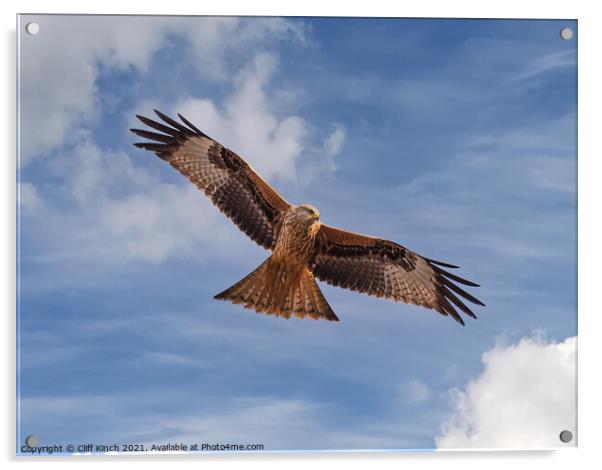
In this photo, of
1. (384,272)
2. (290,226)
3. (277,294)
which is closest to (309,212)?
(290,226)

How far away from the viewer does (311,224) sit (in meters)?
3.69

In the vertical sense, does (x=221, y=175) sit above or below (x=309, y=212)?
above

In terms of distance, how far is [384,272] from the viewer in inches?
153

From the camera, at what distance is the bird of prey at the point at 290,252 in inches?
145

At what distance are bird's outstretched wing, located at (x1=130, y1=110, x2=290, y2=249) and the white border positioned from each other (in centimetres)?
57

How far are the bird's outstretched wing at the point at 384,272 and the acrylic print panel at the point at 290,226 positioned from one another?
1.3 inches

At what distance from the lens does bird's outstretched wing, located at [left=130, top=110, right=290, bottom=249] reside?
12.0 ft

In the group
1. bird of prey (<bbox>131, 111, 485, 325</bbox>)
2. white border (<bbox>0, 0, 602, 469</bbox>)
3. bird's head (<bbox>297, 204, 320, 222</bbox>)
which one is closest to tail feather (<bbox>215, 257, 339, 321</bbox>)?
bird of prey (<bbox>131, 111, 485, 325</bbox>)

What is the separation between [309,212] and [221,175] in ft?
1.57
